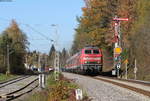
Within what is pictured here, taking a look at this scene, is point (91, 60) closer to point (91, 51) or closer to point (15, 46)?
point (91, 51)

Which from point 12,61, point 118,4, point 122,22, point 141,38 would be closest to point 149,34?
point 141,38

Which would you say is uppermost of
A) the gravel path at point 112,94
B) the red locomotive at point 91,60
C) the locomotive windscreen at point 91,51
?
the locomotive windscreen at point 91,51

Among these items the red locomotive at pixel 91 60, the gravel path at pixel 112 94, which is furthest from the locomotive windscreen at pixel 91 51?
the gravel path at pixel 112 94

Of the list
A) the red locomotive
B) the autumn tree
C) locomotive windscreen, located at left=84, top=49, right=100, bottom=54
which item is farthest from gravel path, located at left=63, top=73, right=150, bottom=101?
the autumn tree

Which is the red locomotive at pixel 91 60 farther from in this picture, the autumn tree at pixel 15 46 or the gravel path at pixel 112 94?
the autumn tree at pixel 15 46

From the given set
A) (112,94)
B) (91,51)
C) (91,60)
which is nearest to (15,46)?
(91,51)

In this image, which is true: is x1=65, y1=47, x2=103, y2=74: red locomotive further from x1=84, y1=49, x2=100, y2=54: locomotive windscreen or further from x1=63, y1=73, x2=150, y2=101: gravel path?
x1=63, y1=73, x2=150, y2=101: gravel path

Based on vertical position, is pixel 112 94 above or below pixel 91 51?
below

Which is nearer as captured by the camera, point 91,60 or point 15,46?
point 91,60

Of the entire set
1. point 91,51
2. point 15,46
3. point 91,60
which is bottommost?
point 91,60

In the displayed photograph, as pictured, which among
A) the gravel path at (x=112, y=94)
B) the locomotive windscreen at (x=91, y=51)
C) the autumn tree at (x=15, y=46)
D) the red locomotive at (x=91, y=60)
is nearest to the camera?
the gravel path at (x=112, y=94)

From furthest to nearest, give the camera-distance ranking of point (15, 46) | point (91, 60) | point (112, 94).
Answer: point (15, 46) < point (91, 60) < point (112, 94)

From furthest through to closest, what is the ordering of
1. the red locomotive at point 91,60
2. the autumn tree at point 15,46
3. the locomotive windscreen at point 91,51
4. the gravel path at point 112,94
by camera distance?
the autumn tree at point 15,46
the locomotive windscreen at point 91,51
the red locomotive at point 91,60
the gravel path at point 112,94

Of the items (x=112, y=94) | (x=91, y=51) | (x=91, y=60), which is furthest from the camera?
(x=91, y=51)
